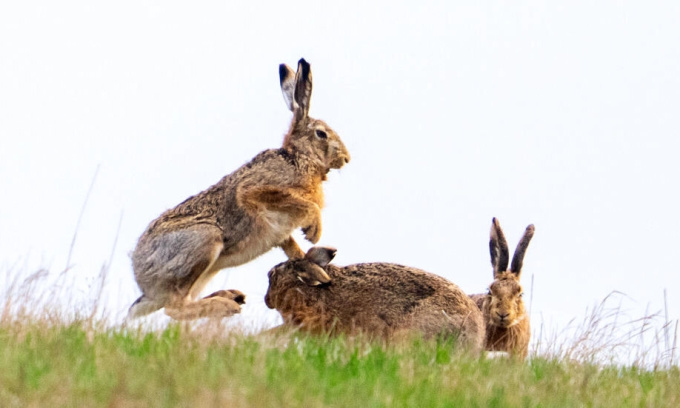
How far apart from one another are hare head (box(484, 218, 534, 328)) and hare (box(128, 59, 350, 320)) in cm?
155

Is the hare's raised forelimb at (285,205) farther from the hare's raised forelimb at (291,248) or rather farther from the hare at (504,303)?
the hare at (504,303)

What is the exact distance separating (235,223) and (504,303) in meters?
2.37

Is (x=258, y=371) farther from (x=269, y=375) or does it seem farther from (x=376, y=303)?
(x=376, y=303)

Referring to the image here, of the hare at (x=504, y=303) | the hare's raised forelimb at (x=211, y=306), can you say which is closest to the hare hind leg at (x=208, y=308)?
the hare's raised forelimb at (x=211, y=306)

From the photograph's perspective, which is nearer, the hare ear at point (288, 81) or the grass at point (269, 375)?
the grass at point (269, 375)

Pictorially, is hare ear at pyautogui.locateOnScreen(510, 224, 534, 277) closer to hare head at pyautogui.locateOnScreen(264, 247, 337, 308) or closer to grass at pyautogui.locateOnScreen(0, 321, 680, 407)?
hare head at pyautogui.locateOnScreen(264, 247, 337, 308)

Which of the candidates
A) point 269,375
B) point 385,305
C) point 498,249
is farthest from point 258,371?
point 498,249

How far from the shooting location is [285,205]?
29.7ft

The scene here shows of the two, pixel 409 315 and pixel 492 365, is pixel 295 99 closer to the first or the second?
pixel 409 315

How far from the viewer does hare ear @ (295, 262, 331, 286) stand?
27.3 feet

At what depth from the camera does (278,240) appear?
9.02 m

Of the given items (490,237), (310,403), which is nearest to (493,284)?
(490,237)

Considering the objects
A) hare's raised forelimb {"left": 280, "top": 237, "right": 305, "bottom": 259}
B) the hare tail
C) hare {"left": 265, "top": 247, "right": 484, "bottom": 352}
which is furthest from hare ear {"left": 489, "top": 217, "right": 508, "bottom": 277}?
the hare tail

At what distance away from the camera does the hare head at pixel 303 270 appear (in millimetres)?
8375
